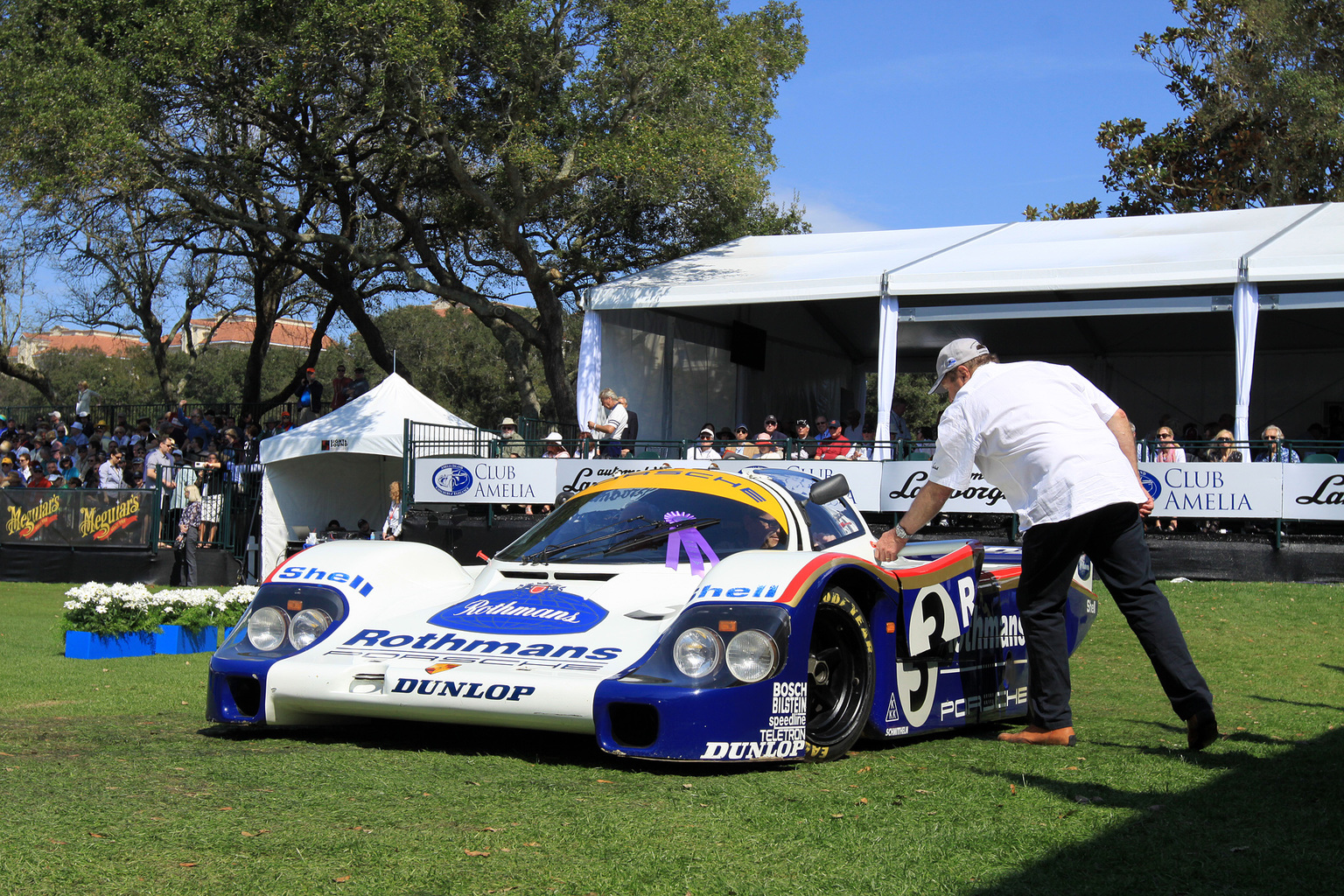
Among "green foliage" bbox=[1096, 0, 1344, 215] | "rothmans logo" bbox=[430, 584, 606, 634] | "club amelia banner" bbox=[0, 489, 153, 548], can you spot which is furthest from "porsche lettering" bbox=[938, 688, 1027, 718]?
"green foliage" bbox=[1096, 0, 1344, 215]

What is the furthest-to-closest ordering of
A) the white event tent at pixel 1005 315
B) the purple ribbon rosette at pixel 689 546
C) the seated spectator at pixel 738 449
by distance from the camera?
the white event tent at pixel 1005 315 → the seated spectator at pixel 738 449 → the purple ribbon rosette at pixel 689 546

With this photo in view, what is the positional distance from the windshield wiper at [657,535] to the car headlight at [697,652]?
118 centimetres

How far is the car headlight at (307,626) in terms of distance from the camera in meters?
5.35

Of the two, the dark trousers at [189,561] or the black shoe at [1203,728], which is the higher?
the black shoe at [1203,728]

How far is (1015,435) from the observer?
506 centimetres

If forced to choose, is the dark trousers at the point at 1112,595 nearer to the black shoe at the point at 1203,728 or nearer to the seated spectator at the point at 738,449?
the black shoe at the point at 1203,728

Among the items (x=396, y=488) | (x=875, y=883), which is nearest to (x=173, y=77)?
(x=396, y=488)

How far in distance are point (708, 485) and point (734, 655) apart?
62.0 inches

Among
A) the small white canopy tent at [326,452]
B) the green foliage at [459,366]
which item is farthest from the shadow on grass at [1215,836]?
the green foliage at [459,366]

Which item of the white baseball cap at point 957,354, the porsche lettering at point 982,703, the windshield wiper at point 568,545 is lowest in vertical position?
the porsche lettering at point 982,703

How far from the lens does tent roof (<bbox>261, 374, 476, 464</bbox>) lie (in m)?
18.8

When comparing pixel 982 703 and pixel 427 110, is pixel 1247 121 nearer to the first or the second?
pixel 427 110

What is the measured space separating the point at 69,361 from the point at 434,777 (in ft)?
237

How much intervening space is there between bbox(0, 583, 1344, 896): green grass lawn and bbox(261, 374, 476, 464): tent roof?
13.0 metres
